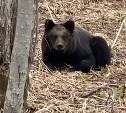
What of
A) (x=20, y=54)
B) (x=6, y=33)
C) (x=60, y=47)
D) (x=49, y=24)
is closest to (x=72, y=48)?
(x=60, y=47)

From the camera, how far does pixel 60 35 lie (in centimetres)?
829

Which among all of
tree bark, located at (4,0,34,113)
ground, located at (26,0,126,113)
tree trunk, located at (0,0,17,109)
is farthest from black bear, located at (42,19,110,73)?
tree bark, located at (4,0,34,113)

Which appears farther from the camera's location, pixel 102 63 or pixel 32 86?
pixel 102 63

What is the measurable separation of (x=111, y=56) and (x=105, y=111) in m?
3.16

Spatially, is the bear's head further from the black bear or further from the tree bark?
the tree bark

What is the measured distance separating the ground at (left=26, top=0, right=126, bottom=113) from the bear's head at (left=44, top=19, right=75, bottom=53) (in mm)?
381

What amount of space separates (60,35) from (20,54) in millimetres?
4555

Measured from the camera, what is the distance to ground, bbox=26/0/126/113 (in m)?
5.95

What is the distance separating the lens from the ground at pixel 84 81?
5.95 meters

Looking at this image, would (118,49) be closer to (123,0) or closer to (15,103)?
(123,0)

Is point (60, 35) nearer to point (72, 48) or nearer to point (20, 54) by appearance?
point (72, 48)

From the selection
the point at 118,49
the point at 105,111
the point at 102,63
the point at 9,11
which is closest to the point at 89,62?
the point at 102,63

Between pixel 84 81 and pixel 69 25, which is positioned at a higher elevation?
pixel 69 25

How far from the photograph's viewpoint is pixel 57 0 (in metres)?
12.5
